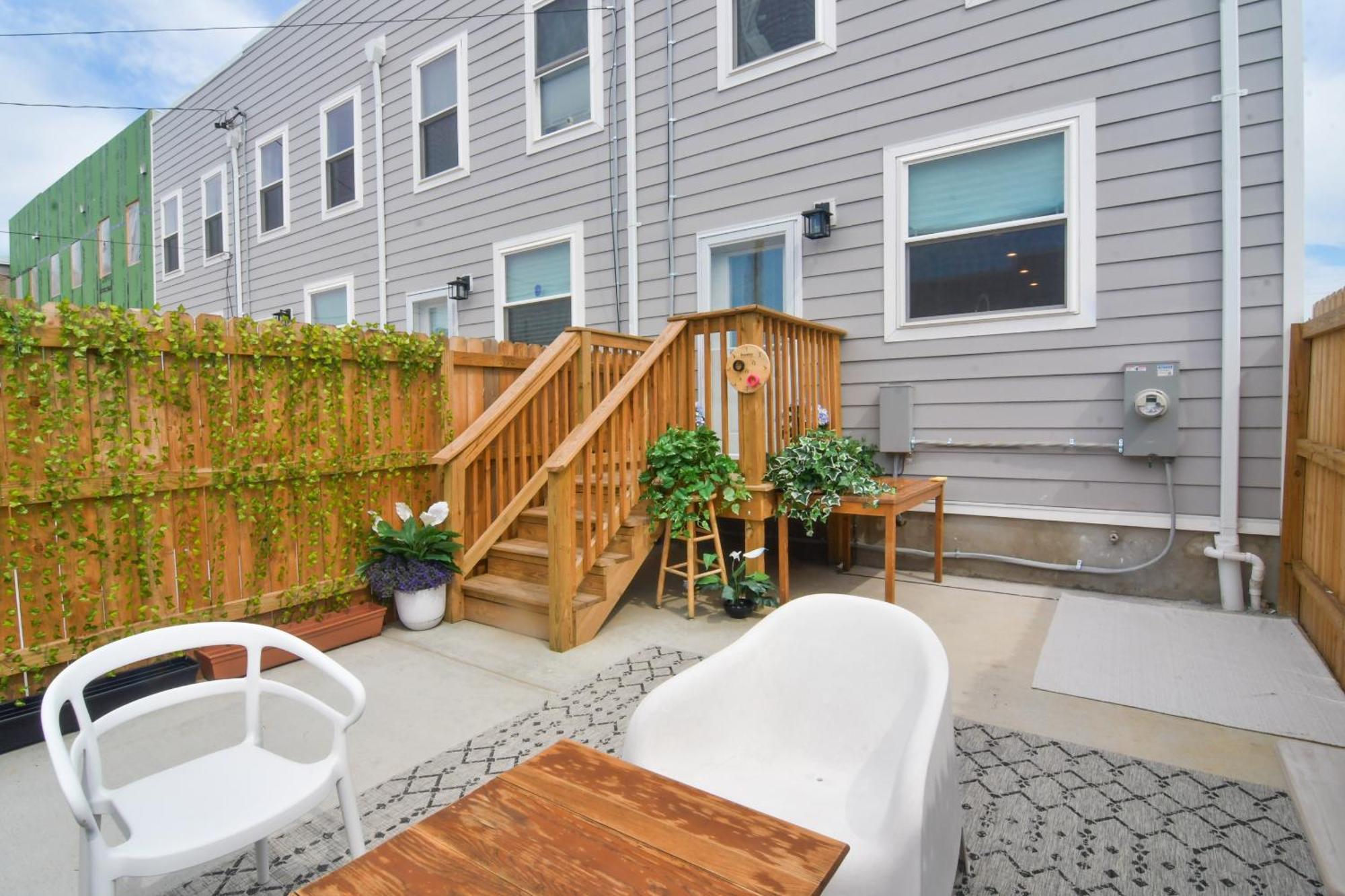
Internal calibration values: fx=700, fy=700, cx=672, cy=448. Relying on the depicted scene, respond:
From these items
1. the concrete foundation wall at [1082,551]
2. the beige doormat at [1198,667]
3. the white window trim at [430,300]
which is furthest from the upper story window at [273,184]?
the beige doormat at [1198,667]

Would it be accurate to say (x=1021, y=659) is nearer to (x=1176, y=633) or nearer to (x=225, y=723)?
(x=1176, y=633)

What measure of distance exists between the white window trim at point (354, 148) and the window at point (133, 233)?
492cm

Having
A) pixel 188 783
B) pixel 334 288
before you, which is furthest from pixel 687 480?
pixel 334 288

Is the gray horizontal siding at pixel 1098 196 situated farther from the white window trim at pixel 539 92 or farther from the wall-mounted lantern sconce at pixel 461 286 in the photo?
the wall-mounted lantern sconce at pixel 461 286

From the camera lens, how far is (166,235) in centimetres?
1105

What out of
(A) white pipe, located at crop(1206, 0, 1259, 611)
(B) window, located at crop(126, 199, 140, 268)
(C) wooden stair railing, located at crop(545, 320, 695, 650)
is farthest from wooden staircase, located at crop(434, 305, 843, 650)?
(B) window, located at crop(126, 199, 140, 268)

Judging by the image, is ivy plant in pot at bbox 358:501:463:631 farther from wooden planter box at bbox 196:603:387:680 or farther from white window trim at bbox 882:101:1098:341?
white window trim at bbox 882:101:1098:341

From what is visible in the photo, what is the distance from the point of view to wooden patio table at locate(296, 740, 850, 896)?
1028 millimetres

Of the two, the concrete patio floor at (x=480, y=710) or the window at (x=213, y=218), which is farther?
the window at (x=213, y=218)

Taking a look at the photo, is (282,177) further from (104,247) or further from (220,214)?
(104,247)

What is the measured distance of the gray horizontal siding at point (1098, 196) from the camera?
3824 millimetres

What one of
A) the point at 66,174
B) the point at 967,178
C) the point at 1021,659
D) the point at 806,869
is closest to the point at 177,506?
the point at 806,869

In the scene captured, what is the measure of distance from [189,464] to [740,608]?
289 centimetres

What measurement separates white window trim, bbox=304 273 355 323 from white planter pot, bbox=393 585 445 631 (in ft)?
17.3
